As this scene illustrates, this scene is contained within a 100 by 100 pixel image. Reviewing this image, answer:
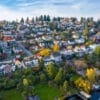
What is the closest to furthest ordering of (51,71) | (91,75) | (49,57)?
(91,75)
(51,71)
(49,57)

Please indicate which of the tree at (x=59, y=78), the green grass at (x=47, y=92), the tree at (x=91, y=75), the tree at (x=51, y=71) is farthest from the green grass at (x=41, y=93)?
the tree at (x=91, y=75)

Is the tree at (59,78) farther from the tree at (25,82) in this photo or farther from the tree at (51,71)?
the tree at (25,82)

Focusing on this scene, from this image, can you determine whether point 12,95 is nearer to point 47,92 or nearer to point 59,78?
point 47,92

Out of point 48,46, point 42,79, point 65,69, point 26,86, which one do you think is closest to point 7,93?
point 26,86

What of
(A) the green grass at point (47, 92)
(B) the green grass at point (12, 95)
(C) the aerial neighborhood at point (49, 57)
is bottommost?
(B) the green grass at point (12, 95)

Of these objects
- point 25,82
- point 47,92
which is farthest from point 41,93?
point 25,82

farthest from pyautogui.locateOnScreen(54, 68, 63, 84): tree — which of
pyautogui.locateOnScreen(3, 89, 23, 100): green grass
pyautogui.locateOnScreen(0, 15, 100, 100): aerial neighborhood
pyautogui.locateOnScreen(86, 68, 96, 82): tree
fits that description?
pyautogui.locateOnScreen(3, 89, 23, 100): green grass

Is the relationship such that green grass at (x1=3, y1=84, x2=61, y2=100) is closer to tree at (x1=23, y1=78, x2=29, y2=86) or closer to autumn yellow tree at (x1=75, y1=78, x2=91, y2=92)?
tree at (x1=23, y1=78, x2=29, y2=86)
